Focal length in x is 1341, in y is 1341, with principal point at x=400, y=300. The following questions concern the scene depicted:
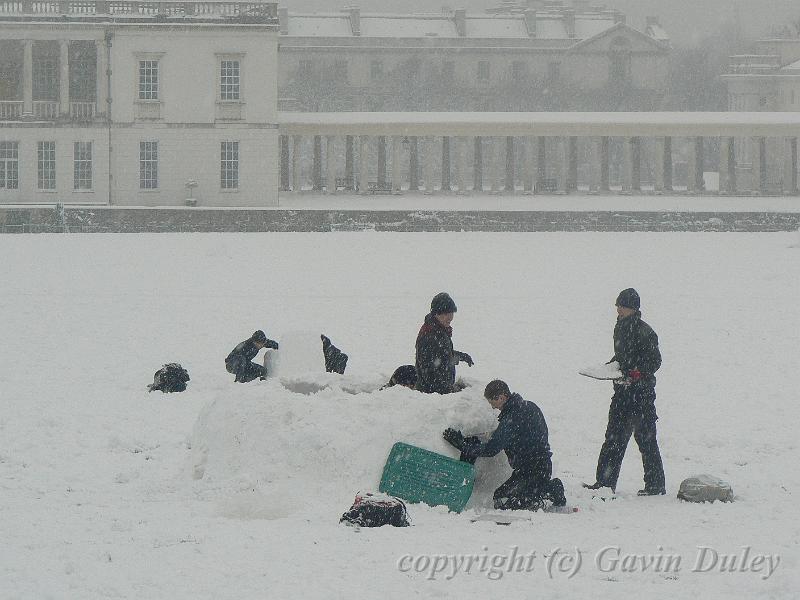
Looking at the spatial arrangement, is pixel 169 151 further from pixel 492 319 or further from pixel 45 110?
pixel 492 319

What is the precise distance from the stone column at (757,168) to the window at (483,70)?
25.9 meters

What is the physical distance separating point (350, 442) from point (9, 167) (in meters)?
34.8

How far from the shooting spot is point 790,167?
51781 millimetres

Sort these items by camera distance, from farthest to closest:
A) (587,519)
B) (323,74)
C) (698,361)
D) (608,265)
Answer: (323,74) < (608,265) < (698,361) < (587,519)

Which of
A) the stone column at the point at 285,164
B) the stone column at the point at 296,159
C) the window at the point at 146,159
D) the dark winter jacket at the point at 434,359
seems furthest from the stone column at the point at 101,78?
the dark winter jacket at the point at 434,359

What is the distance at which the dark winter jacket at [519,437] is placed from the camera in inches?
355

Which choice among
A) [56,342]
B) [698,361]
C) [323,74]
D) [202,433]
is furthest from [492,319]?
[323,74]

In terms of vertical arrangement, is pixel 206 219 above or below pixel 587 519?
above

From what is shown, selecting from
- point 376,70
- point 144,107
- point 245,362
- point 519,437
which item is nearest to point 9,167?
point 144,107

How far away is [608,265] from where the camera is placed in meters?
27.1

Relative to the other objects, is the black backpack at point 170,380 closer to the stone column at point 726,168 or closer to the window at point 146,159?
the window at point 146,159

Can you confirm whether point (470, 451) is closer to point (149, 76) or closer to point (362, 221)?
point (362, 221)

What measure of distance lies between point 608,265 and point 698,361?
10.8 m

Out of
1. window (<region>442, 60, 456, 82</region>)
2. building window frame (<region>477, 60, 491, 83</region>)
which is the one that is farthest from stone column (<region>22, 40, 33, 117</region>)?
building window frame (<region>477, 60, 491, 83</region>)
